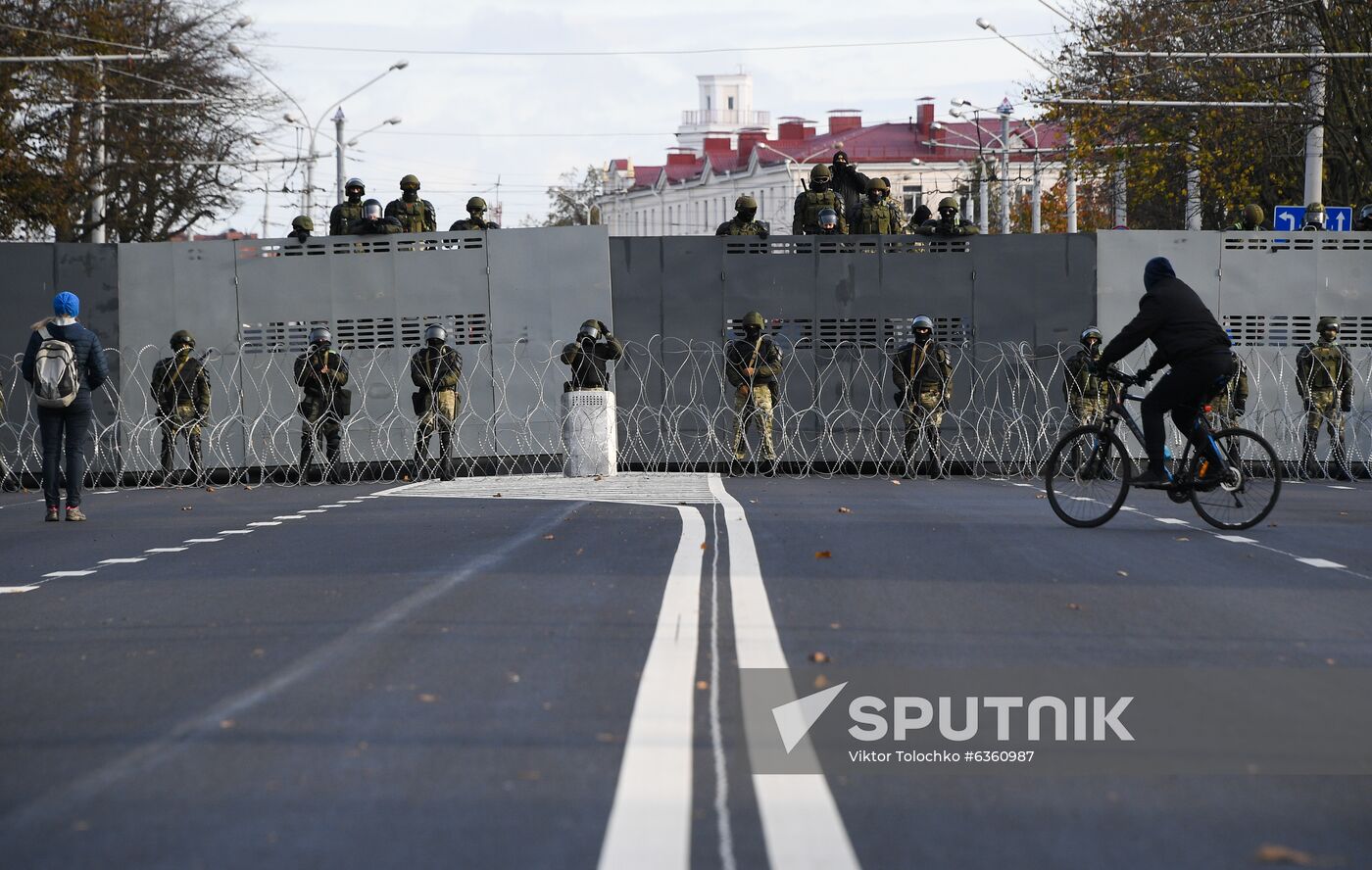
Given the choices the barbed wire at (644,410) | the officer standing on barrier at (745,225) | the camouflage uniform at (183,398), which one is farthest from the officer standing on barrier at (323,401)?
the officer standing on barrier at (745,225)

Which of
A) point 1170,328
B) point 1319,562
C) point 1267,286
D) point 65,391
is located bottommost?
point 1319,562

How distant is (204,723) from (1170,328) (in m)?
8.46

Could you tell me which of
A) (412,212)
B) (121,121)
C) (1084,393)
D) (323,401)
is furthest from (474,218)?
(121,121)

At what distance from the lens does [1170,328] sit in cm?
1285

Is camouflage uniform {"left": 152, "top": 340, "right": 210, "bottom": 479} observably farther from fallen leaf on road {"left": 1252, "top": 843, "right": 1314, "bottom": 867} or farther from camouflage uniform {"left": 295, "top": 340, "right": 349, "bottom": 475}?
fallen leaf on road {"left": 1252, "top": 843, "right": 1314, "bottom": 867}

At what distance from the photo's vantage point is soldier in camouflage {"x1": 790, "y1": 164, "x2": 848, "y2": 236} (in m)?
24.8

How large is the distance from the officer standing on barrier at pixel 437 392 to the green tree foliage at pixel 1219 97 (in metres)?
15.3

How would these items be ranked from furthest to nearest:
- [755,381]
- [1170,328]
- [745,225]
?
[745,225] < [755,381] < [1170,328]

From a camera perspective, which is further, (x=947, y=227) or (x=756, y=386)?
(x=947, y=227)

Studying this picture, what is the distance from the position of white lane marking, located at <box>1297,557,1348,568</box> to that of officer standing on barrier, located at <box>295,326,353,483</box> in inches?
524

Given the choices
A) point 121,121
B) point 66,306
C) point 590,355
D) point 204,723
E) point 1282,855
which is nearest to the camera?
point 1282,855

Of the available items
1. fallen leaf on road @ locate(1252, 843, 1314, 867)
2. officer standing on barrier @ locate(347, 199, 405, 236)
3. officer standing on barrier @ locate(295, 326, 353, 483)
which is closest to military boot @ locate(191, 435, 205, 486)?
officer standing on barrier @ locate(295, 326, 353, 483)

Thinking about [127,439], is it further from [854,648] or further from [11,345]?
[854,648]

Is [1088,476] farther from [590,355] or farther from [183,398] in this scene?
[183,398]
